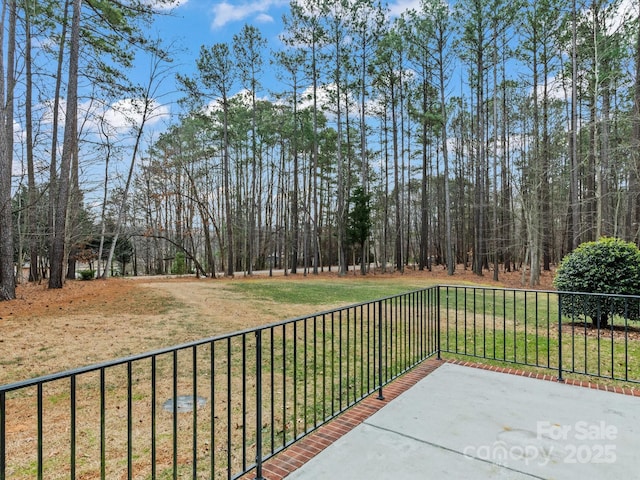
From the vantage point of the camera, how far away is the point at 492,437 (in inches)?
93.0

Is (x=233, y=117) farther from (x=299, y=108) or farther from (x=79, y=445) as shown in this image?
(x=79, y=445)

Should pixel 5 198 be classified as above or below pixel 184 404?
above

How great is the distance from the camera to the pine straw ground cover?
2.54m

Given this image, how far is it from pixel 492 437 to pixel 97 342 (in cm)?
507

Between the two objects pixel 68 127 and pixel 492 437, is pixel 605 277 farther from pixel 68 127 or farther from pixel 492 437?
pixel 68 127

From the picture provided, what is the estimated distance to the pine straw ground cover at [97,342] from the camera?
2.54m

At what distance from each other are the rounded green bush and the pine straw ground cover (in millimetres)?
4896

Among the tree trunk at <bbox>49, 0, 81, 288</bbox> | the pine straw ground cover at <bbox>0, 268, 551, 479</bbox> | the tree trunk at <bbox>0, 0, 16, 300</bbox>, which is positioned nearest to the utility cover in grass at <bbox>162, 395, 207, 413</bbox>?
the pine straw ground cover at <bbox>0, 268, 551, 479</bbox>

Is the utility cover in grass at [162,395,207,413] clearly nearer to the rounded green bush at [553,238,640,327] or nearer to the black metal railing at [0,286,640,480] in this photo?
the black metal railing at [0,286,640,480]

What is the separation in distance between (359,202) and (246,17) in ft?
33.9

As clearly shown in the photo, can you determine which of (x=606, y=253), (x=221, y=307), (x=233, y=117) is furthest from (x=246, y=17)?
(x=606, y=253)

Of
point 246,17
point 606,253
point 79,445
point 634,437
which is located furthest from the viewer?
point 246,17

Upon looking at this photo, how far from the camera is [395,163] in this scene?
795 inches

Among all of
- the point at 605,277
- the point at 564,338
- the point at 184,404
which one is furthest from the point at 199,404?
the point at 605,277
